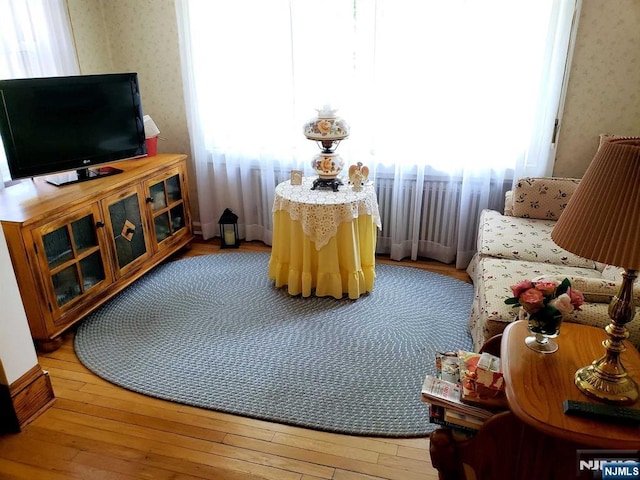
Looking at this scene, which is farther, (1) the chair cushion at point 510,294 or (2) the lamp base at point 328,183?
(2) the lamp base at point 328,183

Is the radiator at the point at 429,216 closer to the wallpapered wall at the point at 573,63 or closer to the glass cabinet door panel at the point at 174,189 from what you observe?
the wallpapered wall at the point at 573,63

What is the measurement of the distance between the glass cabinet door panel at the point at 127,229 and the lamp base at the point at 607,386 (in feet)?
8.80

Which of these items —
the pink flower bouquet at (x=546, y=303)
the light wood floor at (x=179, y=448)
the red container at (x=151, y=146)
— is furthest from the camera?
the red container at (x=151, y=146)

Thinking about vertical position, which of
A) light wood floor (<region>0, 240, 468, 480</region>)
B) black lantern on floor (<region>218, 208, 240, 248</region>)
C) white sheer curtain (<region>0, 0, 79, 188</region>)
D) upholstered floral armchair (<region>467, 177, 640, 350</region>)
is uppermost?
white sheer curtain (<region>0, 0, 79, 188</region>)

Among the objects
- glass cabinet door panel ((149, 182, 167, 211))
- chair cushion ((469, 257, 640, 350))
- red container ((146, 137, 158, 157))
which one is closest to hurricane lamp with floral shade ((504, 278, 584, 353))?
chair cushion ((469, 257, 640, 350))

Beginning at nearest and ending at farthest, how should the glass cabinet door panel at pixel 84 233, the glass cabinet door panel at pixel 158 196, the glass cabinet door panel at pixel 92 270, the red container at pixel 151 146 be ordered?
the glass cabinet door panel at pixel 84 233
the glass cabinet door panel at pixel 92 270
the glass cabinet door panel at pixel 158 196
the red container at pixel 151 146

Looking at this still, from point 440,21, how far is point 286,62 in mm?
1111

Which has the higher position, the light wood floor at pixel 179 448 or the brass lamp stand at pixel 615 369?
the brass lamp stand at pixel 615 369

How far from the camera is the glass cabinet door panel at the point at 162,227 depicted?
3498 mm

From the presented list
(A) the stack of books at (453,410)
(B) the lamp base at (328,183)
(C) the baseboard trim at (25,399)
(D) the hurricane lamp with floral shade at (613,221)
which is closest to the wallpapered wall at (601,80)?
(B) the lamp base at (328,183)

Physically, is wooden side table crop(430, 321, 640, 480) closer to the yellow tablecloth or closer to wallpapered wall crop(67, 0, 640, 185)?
the yellow tablecloth

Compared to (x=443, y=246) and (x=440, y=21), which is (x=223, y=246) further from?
(x=440, y=21)

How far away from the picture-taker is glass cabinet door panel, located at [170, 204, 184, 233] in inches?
144
